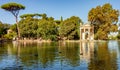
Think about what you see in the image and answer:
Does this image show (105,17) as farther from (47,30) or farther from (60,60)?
(60,60)

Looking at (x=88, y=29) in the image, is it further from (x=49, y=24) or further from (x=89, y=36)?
(x=49, y=24)

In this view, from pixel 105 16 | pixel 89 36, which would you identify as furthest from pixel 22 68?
pixel 89 36

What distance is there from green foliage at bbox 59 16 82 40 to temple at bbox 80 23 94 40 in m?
2.19

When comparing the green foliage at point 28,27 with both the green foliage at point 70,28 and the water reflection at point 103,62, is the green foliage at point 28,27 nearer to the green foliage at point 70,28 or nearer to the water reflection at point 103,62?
the green foliage at point 70,28

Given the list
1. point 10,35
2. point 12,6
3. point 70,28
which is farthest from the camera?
point 10,35

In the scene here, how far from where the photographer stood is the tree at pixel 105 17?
327ft

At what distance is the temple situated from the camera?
108625 millimetres

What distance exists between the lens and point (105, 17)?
10056cm

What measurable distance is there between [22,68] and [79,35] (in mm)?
88110

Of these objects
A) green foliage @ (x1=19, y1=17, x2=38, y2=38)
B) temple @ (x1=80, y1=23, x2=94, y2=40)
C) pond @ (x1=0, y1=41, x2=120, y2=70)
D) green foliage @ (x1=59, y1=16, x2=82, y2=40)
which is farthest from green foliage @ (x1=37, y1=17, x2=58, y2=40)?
pond @ (x1=0, y1=41, x2=120, y2=70)

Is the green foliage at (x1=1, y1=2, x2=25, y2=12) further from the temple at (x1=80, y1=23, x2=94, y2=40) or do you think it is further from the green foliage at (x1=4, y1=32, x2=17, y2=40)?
the temple at (x1=80, y1=23, x2=94, y2=40)

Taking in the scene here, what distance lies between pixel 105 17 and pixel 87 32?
13728 mm

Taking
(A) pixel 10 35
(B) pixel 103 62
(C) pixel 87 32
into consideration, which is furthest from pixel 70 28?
(B) pixel 103 62

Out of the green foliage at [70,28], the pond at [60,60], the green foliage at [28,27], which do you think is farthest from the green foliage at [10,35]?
the pond at [60,60]
